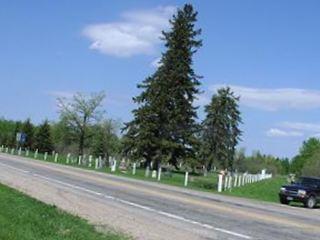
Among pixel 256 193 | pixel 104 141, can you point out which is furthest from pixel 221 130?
pixel 256 193

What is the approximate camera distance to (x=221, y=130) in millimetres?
112188

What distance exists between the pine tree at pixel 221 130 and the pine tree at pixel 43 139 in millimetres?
33317

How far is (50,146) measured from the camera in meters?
132

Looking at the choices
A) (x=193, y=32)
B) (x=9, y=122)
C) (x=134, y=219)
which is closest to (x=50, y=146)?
(x=9, y=122)

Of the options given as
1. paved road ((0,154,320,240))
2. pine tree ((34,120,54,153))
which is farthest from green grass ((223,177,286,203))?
pine tree ((34,120,54,153))

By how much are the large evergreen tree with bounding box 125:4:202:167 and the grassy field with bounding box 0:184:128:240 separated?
49106 millimetres

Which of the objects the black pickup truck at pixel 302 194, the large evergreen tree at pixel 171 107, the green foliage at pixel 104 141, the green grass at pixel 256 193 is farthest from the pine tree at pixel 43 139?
the black pickup truck at pixel 302 194

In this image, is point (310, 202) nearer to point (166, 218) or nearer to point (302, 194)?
point (302, 194)

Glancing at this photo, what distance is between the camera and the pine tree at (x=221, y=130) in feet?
358

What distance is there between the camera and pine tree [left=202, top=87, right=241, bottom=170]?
358 ft

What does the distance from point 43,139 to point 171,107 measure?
6473cm

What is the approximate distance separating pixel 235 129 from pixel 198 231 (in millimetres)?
103817

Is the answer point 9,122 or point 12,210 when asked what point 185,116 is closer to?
point 12,210

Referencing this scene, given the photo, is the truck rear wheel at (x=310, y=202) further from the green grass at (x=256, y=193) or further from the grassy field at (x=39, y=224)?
the grassy field at (x=39, y=224)
